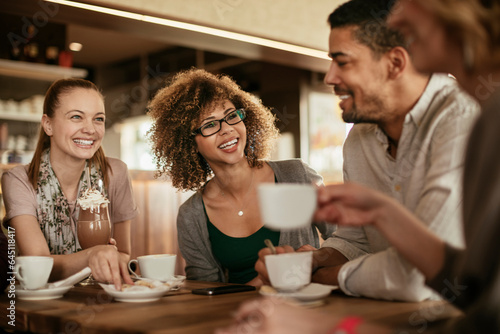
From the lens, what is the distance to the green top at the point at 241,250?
80.2 inches

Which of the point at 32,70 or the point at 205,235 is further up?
the point at 32,70

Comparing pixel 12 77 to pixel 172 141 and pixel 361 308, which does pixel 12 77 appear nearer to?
pixel 172 141

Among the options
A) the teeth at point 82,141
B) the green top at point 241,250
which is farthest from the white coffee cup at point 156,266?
the teeth at point 82,141

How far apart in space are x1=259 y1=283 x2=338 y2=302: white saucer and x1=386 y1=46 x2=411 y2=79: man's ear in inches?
24.9

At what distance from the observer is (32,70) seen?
4883mm

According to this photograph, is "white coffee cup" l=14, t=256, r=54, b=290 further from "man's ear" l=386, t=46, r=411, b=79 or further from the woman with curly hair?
"man's ear" l=386, t=46, r=411, b=79

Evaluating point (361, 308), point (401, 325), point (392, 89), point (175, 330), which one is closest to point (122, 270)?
point (175, 330)

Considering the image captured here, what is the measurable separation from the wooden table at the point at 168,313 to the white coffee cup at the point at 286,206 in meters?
0.26

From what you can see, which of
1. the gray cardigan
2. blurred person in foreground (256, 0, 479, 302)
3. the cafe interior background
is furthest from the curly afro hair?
blurred person in foreground (256, 0, 479, 302)

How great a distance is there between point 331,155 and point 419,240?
496cm

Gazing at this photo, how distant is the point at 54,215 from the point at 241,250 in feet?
2.49

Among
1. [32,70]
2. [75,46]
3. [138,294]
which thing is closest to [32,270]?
[138,294]

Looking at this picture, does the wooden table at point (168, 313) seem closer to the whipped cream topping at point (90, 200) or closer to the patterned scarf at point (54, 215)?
the whipped cream topping at point (90, 200)

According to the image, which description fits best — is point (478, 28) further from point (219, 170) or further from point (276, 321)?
point (219, 170)
